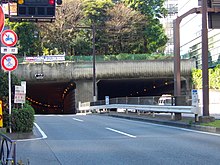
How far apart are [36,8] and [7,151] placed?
40.3 ft

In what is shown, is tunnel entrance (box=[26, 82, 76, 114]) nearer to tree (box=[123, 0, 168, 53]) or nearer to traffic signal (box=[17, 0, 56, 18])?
tree (box=[123, 0, 168, 53])

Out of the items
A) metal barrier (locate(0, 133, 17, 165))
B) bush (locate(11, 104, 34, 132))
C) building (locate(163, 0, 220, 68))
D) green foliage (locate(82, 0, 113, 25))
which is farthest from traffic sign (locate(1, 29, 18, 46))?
green foliage (locate(82, 0, 113, 25))

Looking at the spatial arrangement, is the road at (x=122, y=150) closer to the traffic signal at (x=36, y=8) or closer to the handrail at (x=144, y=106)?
the handrail at (x=144, y=106)

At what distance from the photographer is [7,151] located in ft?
22.8

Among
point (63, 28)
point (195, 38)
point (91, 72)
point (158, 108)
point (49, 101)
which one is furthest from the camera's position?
point (49, 101)

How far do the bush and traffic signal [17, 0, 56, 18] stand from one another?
18.8ft

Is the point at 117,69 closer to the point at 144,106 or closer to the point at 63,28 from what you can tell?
the point at 63,28

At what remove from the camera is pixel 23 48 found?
5547 centimetres

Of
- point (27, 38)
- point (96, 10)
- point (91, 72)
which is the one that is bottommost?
point (91, 72)

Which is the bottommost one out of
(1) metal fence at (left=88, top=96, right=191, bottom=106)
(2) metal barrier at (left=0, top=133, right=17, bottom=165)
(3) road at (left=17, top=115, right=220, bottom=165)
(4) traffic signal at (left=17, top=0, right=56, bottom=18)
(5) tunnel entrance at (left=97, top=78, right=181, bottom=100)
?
(3) road at (left=17, top=115, right=220, bottom=165)

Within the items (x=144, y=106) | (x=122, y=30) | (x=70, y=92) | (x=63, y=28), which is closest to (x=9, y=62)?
(x=144, y=106)

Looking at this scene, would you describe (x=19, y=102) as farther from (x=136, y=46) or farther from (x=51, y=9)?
A: (x=136, y=46)

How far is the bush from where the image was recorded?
14.0 meters

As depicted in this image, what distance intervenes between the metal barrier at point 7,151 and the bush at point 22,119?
22.2 feet
